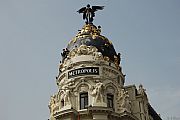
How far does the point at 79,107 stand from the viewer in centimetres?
4238

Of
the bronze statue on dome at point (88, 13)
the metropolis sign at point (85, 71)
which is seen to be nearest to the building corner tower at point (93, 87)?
the metropolis sign at point (85, 71)

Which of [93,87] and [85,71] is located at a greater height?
[85,71]

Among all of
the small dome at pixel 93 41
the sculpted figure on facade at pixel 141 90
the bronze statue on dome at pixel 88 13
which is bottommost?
the sculpted figure on facade at pixel 141 90

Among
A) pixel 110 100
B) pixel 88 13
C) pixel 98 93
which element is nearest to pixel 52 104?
pixel 98 93

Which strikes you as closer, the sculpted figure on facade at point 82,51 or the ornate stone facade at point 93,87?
the ornate stone facade at point 93,87

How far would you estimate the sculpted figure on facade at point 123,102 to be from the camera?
43.0 meters

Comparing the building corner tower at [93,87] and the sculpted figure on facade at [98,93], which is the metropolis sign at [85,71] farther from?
the sculpted figure on facade at [98,93]

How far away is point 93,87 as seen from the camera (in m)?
42.8

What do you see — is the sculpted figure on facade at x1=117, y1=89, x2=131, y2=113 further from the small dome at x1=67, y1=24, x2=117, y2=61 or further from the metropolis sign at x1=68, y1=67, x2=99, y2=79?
the small dome at x1=67, y1=24, x2=117, y2=61

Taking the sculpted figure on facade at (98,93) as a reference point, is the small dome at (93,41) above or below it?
above

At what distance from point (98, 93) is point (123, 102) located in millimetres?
3506

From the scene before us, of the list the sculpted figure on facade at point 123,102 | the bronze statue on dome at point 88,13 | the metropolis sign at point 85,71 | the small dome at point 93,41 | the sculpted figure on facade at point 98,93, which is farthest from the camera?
the bronze statue on dome at point 88,13

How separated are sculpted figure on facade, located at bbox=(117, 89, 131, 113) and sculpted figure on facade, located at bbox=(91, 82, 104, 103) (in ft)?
8.65

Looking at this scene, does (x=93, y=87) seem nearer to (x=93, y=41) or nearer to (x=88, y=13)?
(x=93, y=41)
